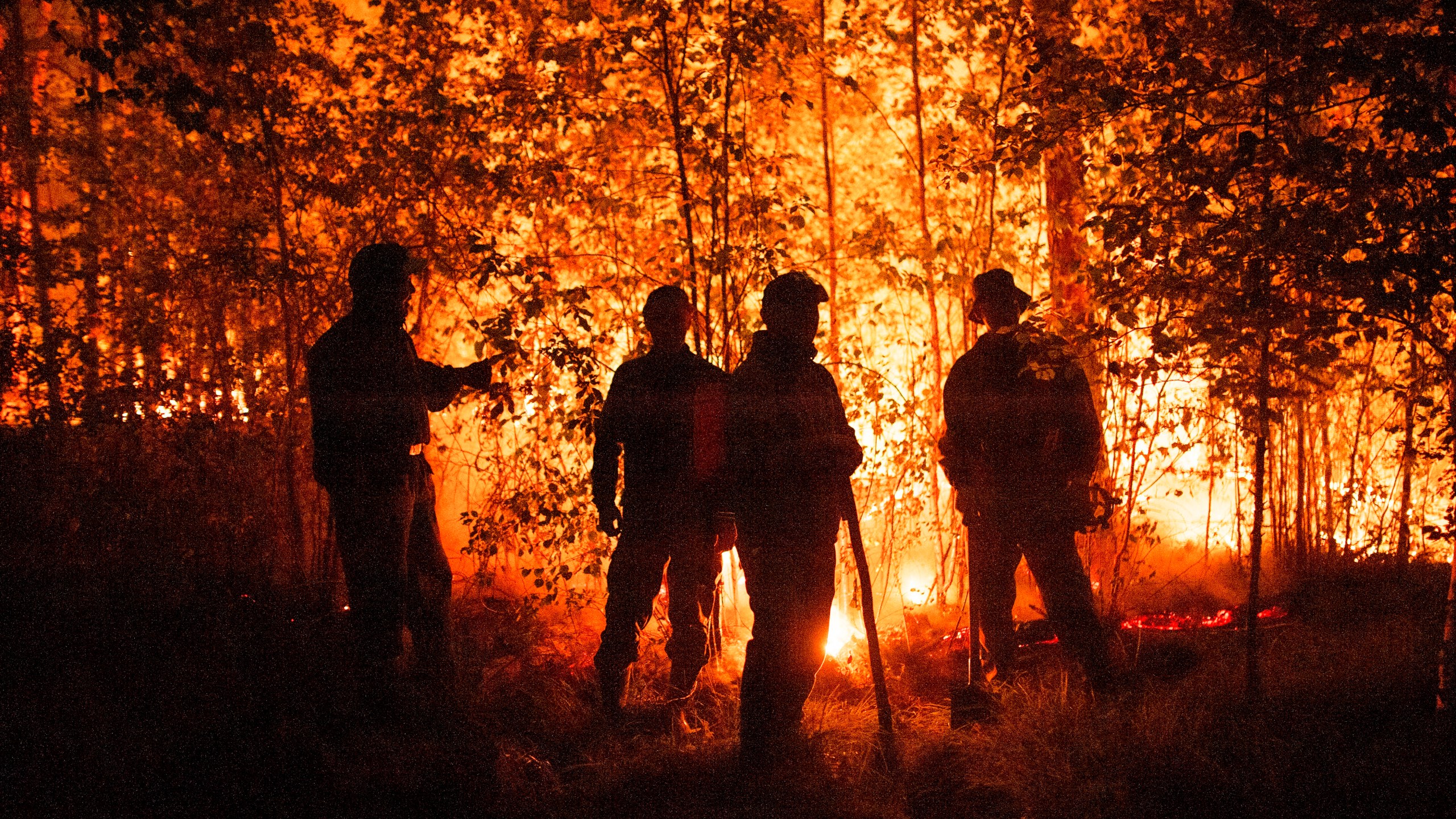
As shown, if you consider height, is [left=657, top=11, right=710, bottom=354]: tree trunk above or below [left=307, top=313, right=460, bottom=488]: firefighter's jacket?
above

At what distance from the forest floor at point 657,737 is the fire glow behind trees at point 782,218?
91 centimetres

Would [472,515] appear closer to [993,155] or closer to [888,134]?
[993,155]

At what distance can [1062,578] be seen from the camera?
12.8 feet

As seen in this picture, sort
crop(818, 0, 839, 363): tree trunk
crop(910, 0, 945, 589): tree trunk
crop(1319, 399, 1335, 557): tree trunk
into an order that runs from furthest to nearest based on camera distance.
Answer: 1. crop(1319, 399, 1335, 557): tree trunk
2. crop(818, 0, 839, 363): tree trunk
3. crop(910, 0, 945, 589): tree trunk

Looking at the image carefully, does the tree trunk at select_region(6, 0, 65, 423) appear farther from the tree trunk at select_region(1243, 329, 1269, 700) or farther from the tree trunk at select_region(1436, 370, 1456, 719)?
the tree trunk at select_region(1436, 370, 1456, 719)

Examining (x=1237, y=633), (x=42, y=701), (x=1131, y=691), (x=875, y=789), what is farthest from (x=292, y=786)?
(x=1237, y=633)

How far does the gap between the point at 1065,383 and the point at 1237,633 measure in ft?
7.26

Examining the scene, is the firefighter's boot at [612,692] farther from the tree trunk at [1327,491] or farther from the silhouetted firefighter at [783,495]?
the tree trunk at [1327,491]

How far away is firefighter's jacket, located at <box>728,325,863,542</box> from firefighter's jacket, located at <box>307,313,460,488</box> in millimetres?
1516

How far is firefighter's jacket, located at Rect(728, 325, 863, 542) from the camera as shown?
3246 mm

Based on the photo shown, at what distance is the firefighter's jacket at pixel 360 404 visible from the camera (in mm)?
3695

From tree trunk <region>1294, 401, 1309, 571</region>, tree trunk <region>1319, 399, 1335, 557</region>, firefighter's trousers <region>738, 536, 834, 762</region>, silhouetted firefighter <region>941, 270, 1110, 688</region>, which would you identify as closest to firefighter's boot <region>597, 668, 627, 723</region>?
firefighter's trousers <region>738, 536, 834, 762</region>

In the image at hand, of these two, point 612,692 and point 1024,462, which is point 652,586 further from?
point 1024,462

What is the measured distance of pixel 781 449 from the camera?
324 centimetres
